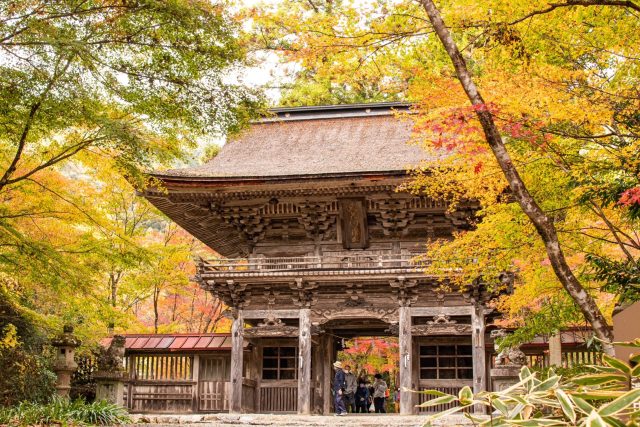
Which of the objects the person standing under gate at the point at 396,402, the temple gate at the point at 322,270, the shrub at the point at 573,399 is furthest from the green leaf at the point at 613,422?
the person standing under gate at the point at 396,402

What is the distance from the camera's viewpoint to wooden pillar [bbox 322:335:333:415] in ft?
60.7

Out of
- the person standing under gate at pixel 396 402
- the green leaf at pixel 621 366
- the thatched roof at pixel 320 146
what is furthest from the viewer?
the person standing under gate at pixel 396 402

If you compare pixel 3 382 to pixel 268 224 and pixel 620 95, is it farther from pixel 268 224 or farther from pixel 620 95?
pixel 620 95

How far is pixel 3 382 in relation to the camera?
15477mm

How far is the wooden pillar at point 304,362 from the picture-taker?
16.6 meters

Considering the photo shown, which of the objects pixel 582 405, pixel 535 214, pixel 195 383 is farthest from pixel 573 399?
pixel 195 383

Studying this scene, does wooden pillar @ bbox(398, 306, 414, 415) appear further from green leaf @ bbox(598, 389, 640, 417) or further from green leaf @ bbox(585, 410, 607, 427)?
green leaf @ bbox(585, 410, 607, 427)

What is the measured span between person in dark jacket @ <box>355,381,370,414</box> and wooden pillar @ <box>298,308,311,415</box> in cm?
354

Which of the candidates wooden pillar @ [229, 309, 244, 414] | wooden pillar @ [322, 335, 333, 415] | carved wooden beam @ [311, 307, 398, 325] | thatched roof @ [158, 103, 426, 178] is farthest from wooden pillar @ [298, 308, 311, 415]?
thatched roof @ [158, 103, 426, 178]

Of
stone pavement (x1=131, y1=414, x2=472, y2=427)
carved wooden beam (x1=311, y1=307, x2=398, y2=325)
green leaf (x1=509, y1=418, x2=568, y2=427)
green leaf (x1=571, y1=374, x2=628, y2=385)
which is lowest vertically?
stone pavement (x1=131, y1=414, x2=472, y2=427)

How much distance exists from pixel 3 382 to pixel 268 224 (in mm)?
7293

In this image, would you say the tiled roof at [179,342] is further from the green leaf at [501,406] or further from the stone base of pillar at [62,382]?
the green leaf at [501,406]

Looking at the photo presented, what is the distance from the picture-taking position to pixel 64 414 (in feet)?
41.8

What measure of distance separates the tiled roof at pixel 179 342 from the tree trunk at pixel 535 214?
12876 mm
